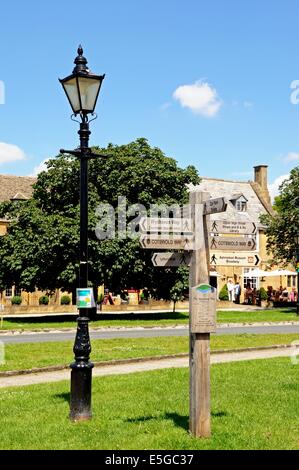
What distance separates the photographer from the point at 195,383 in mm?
7605

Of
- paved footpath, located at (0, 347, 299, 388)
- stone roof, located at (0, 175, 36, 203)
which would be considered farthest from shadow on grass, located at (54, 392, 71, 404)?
stone roof, located at (0, 175, 36, 203)

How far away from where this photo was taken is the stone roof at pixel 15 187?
5012 cm

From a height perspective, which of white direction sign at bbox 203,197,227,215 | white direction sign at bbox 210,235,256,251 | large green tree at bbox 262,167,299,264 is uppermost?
large green tree at bbox 262,167,299,264

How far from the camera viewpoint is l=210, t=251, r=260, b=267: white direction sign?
23.9 feet

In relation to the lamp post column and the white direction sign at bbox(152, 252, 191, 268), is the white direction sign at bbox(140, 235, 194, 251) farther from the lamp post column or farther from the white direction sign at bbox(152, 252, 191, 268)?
the lamp post column

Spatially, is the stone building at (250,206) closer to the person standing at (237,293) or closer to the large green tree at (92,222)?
the person standing at (237,293)

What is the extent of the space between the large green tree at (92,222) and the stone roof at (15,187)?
16.7 m

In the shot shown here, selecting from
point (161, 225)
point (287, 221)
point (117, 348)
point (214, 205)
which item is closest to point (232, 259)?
point (214, 205)

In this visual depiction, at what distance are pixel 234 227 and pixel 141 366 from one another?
7.86 meters

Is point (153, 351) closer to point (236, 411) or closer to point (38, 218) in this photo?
point (236, 411)

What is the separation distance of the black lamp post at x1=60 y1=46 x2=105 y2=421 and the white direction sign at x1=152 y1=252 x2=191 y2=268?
1288mm

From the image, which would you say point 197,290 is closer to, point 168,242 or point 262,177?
point 168,242

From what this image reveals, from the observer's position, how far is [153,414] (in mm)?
8781
